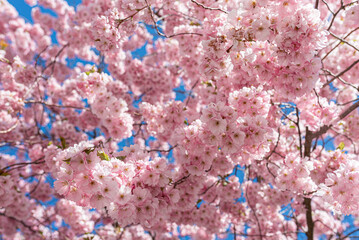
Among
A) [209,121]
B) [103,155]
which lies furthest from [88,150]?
[209,121]

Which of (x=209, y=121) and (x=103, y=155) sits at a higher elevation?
(x=209, y=121)

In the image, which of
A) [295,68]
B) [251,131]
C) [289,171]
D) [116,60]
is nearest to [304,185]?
[289,171]

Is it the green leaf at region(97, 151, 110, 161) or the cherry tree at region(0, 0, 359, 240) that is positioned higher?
the cherry tree at region(0, 0, 359, 240)

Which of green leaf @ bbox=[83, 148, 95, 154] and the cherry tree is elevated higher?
the cherry tree

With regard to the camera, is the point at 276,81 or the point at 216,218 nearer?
the point at 276,81

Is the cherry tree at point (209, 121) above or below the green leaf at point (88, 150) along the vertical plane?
above

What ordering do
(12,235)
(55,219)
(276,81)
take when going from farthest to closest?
(55,219) → (12,235) → (276,81)

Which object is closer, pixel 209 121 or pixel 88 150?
pixel 88 150

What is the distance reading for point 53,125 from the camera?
24.1 ft

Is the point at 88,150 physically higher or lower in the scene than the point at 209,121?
lower

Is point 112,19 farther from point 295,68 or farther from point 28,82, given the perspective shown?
point 28,82

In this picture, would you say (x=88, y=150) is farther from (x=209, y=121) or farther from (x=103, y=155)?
(x=209, y=121)

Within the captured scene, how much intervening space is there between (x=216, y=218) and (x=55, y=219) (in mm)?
5728

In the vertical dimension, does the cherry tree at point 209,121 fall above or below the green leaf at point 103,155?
above
